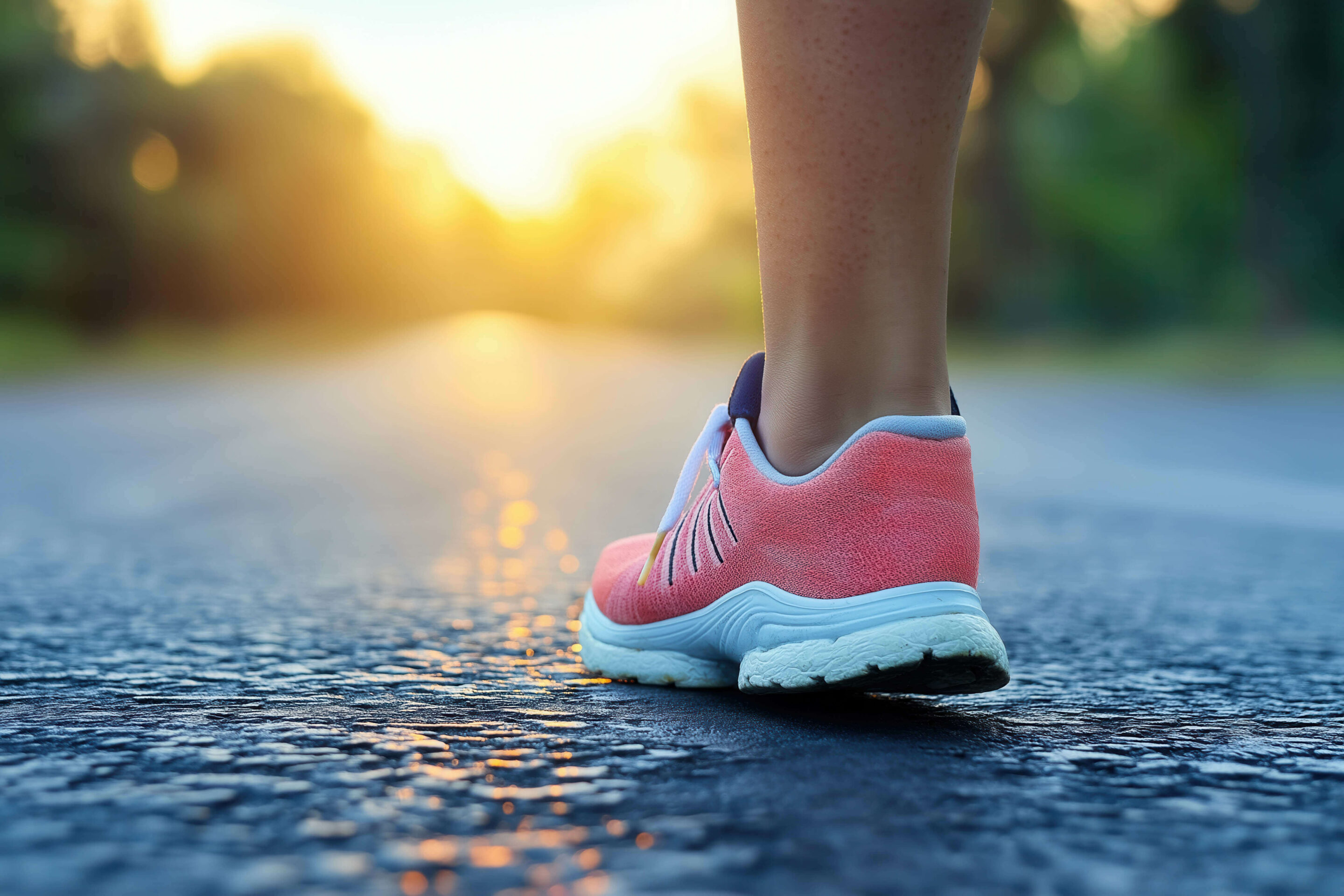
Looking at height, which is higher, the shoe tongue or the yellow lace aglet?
the shoe tongue

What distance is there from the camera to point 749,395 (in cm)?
143

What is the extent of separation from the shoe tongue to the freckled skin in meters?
0.06

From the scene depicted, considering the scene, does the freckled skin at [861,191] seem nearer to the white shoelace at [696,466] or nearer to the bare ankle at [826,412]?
the bare ankle at [826,412]

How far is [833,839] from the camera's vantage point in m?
0.86

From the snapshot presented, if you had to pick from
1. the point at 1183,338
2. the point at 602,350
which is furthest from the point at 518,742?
the point at 1183,338

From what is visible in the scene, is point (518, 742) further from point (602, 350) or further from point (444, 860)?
point (602, 350)

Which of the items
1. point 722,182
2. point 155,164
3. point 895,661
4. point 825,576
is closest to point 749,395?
point 825,576

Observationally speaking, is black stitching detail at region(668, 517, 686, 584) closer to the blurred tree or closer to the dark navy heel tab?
the dark navy heel tab

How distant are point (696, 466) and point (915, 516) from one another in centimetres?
36

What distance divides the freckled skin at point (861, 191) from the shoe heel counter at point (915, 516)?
56 mm

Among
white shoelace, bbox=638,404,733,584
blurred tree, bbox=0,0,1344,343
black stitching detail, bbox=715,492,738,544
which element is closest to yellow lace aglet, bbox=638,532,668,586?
white shoelace, bbox=638,404,733,584

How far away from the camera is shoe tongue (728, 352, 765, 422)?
4.68 feet

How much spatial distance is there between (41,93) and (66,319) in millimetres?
4849

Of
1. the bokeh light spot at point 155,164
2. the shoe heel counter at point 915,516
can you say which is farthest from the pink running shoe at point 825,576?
the bokeh light spot at point 155,164
